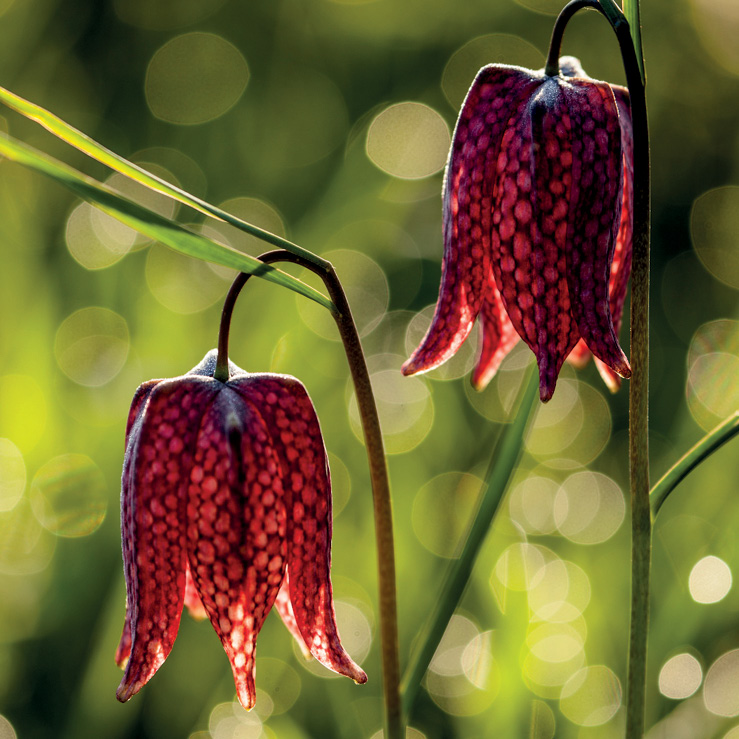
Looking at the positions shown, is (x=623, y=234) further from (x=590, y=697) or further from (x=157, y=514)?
(x=590, y=697)

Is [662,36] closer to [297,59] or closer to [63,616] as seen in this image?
[297,59]

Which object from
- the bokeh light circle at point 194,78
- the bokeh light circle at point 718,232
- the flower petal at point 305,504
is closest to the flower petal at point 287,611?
the flower petal at point 305,504

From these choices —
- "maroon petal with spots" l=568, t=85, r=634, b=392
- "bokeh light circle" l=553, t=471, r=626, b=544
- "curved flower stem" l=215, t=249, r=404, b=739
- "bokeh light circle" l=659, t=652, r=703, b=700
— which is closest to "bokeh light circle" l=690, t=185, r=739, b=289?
"bokeh light circle" l=553, t=471, r=626, b=544

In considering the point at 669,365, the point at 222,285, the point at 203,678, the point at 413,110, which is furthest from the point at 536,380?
the point at 413,110

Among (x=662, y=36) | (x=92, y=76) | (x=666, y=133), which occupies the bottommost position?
(x=92, y=76)

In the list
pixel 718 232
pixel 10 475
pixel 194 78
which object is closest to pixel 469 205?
pixel 10 475

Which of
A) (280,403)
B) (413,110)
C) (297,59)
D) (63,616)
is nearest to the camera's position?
(280,403)
